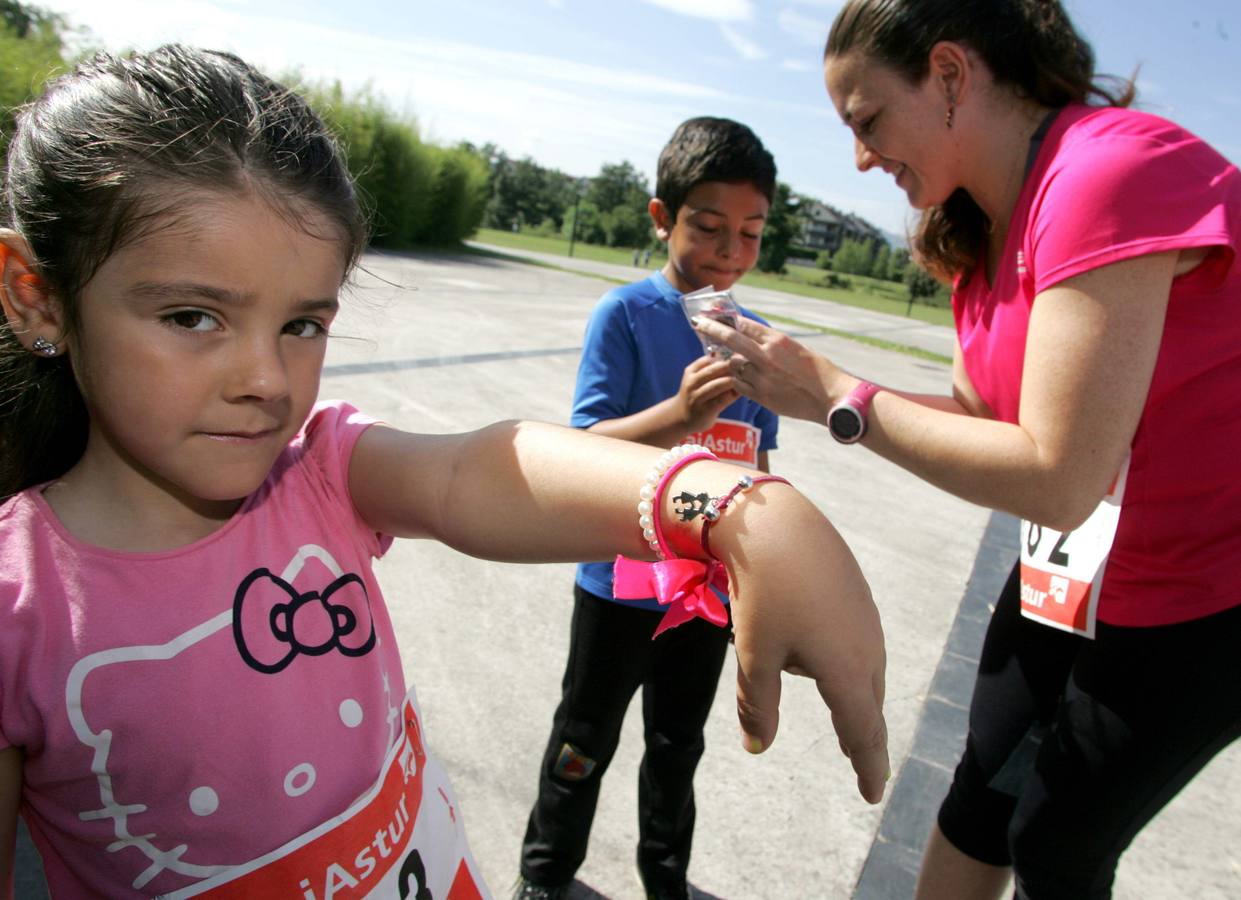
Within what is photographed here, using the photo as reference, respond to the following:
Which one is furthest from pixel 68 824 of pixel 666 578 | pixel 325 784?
pixel 666 578

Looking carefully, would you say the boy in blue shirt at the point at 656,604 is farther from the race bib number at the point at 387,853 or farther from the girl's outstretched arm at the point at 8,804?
the girl's outstretched arm at the point at 8,804

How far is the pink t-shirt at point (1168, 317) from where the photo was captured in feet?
3.83

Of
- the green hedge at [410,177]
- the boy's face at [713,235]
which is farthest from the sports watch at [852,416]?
the green hedge at [410,177]

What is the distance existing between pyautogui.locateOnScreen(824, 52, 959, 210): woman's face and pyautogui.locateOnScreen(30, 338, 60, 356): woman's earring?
1.39 m

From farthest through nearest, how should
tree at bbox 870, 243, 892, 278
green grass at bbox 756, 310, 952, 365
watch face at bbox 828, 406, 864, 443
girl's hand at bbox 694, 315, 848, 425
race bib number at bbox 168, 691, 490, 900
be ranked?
tree at bbox 870, 243, 892, 278, green grass at bbox 756, 310, 952, 365, girl's hand at bbox 694, 315, 848, 425, watch face at bbox 828, 406, 864, 443, race bib number at bbox 168, 691, 490, 900

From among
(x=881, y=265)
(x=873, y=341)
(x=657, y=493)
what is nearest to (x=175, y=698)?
(x=657, y=493)

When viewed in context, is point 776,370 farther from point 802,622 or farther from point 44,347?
point 44,347

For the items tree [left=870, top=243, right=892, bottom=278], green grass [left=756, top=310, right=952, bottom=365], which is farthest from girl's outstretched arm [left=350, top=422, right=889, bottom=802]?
tree [left=870, top=243, right=892, bottom=278]

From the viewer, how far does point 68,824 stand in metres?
0.89

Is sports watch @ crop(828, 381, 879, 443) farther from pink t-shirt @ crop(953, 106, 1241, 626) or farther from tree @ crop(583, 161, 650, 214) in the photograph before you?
tree @ crop(583, 161, 650, 214)

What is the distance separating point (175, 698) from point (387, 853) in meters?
0.31

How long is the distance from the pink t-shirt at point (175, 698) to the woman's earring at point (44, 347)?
0.55 feet

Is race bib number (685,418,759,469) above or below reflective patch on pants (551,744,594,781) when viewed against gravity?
above

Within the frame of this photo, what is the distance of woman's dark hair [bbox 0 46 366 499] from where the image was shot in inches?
34.3
